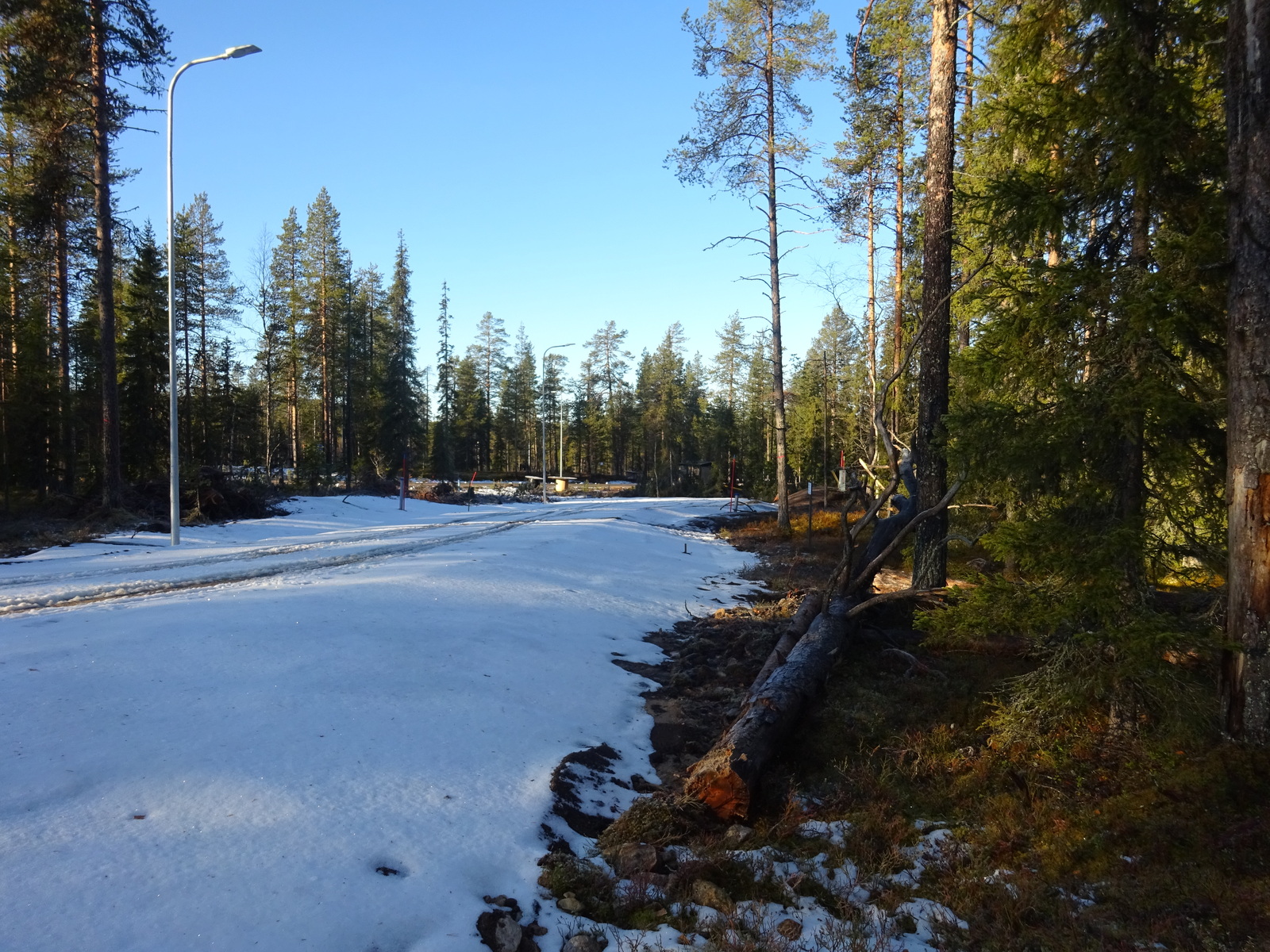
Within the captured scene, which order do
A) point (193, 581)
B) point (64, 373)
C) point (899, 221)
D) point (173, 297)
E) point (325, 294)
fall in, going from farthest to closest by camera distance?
point (325, 294) < point (64, 373) < point (899, 221) < point (173, 297) < point (193, 581)

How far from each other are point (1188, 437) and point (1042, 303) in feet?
4.85

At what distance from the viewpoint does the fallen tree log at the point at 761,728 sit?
5.03 m

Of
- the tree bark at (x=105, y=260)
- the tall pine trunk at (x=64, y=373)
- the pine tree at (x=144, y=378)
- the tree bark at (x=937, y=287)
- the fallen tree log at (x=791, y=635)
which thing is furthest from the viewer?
the pine tree at (x=144, y=378)

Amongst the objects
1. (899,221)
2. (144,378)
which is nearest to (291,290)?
(144,378)

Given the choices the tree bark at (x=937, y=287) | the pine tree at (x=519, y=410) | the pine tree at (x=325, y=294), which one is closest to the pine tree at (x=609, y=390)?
the pine tree at (x=519, y=410)

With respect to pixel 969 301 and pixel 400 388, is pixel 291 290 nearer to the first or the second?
pixel 400 388

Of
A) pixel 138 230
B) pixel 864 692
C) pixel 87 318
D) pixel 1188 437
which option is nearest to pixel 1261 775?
pixel 1188 437

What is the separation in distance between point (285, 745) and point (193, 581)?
5.39m

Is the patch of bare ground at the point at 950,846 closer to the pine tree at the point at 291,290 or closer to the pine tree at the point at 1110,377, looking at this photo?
the pine tree at the point at 1110,377

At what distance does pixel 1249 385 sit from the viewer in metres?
4.63

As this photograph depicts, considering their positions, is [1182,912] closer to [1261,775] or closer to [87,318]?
[1261,775]

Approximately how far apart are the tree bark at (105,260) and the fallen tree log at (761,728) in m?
17.4

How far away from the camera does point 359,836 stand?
12.9ft

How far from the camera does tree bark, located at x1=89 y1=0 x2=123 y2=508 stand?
55.8 ft
